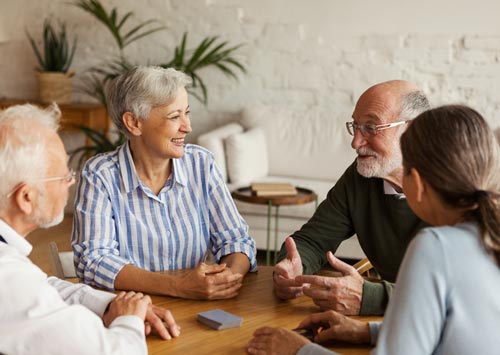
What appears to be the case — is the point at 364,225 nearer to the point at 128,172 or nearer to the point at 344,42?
the point at 128,172

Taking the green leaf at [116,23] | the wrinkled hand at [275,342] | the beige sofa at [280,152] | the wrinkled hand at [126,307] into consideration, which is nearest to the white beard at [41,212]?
the wrinkled hand at [126,307]

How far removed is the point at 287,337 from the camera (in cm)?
176

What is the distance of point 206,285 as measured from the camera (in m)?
2.18

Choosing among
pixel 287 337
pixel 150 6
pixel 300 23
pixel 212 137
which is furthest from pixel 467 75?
pixel 287 337

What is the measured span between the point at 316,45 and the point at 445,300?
4.81 metres

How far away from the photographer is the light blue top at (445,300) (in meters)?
1.42

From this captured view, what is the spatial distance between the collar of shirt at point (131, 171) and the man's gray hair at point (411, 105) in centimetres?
76

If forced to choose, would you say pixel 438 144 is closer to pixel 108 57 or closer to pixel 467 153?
pixel 467 153


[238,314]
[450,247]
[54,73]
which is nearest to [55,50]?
[54,73]

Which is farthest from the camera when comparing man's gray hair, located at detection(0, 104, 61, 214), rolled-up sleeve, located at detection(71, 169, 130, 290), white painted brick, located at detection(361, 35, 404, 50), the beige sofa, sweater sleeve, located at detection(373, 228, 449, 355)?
white painted brick, located at detection(361, 35, 404, 50)

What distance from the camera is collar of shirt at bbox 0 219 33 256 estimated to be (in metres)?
1.68

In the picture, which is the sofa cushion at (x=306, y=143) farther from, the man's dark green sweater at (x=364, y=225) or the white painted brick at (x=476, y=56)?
the man's dark green sweater at (x=364, y=225)

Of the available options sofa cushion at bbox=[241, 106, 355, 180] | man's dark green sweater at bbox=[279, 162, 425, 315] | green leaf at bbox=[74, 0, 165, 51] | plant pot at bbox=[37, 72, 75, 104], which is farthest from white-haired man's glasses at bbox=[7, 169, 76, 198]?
plant pot at bbox=[37, 72, 75, 104]

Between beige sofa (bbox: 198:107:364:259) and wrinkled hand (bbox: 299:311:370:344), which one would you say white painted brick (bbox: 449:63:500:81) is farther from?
wrinkled hand (bbox: 299:311:370:344)
